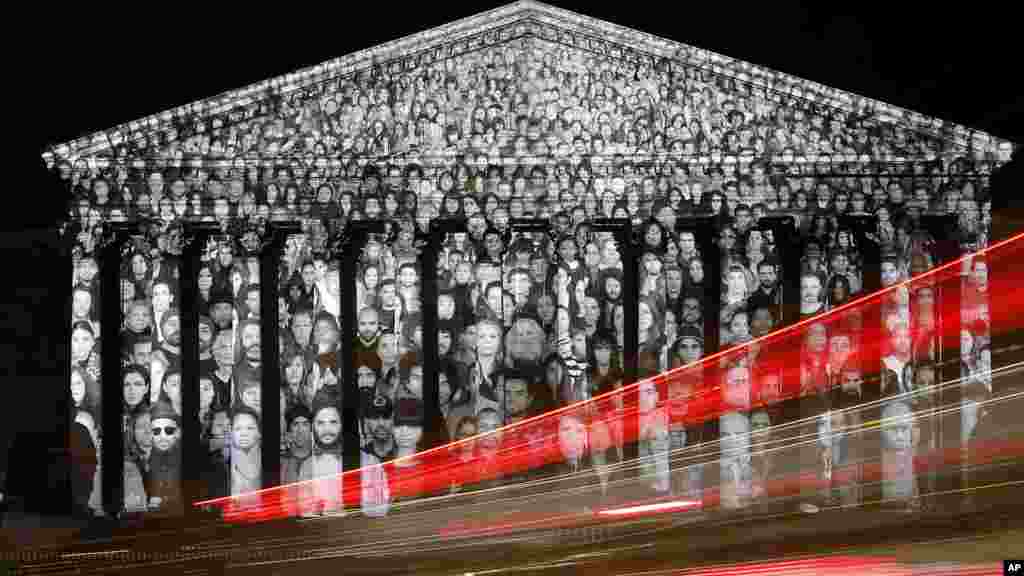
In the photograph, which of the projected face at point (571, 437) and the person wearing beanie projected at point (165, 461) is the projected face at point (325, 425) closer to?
the person wearing beanie projected at point (165, 461)

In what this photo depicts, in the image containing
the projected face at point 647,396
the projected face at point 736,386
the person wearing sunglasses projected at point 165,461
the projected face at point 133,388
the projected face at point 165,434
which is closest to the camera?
the person wearing sunglasses projected at point 165,461

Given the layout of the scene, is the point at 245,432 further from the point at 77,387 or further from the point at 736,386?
the point at 736,386

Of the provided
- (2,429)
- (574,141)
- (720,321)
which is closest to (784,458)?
(720,321)

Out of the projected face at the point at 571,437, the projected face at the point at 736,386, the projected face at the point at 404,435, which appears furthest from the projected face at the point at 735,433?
the projected face at the point at 404,435

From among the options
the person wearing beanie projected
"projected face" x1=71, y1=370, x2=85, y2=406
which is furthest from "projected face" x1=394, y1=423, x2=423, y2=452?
"projected face" x1=71, y1=370, x2=85, y2=406

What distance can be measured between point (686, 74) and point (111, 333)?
10.7 m

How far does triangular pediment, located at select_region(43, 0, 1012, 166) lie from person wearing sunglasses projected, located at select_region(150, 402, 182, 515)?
Result: 4.33m

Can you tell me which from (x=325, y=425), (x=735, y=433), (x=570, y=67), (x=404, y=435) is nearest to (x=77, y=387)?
(x=325, y=425)

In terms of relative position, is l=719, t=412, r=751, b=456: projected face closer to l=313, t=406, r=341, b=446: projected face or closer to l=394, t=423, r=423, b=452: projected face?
l=394, t=423, r=423, b=452: projected face

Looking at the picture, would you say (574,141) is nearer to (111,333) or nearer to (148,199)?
(148,199)

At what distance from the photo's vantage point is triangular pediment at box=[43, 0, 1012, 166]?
16.4 metres

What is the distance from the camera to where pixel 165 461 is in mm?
16719

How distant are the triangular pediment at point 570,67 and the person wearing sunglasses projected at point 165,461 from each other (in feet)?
14.2

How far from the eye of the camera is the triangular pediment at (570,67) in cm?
1641
